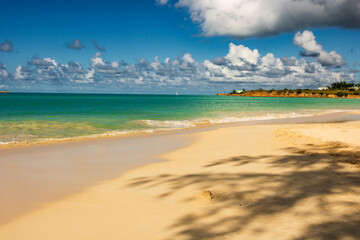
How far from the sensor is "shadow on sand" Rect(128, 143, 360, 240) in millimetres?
3908

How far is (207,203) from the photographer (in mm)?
4969

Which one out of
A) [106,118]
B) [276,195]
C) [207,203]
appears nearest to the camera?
[207,203]

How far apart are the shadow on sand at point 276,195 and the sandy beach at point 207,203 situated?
0.01m

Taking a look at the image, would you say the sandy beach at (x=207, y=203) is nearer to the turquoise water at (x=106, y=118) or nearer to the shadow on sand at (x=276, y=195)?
the shadow on sand at (x=276, y=195)

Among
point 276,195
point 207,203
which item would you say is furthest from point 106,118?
point 276,195

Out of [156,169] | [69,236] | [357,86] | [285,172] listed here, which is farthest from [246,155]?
[357,86]

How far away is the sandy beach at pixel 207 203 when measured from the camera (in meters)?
3.96

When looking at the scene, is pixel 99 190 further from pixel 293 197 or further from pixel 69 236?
pixel 293 197

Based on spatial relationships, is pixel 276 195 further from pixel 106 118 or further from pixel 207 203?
pixel 106 118

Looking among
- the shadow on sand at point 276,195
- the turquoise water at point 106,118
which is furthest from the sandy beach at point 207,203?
the turquoise water at point 106,118

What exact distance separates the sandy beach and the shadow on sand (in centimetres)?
1

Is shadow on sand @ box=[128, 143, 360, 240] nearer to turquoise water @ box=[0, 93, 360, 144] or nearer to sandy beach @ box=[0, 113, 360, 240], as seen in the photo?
sandy beach @ box=[0, 113, 360, 240]

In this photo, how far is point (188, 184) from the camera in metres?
6.20

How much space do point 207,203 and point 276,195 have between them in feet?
4.71
